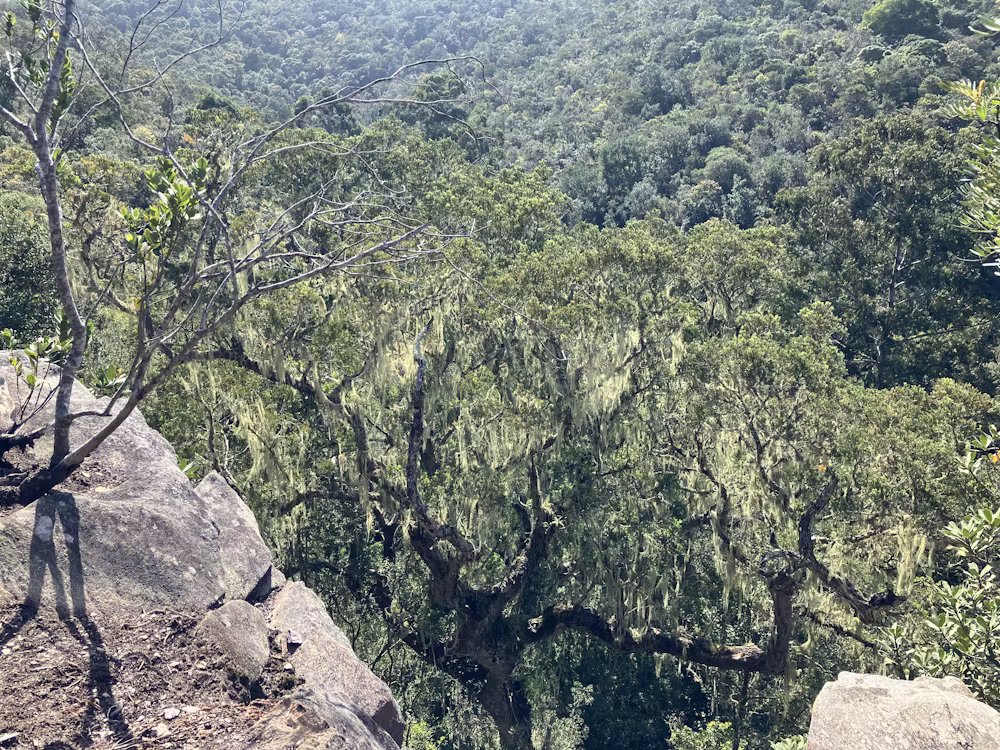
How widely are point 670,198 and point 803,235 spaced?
51.9 feet

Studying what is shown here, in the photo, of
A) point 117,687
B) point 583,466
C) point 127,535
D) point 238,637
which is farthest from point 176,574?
point 583,466

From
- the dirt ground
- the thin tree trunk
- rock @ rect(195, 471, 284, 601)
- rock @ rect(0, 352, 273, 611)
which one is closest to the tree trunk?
rock @ rect(195, 471, 284, 601)

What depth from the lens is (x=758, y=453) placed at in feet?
29.2

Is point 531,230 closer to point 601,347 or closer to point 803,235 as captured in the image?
point 601,347

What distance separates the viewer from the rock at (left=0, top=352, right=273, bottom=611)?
11.1ft

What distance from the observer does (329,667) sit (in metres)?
3.89

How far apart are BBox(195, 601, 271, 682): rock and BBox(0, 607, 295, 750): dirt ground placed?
0.05 m

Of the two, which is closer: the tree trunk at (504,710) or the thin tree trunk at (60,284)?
the thin tree trunk at (60,284)

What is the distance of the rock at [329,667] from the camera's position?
3.77 metres

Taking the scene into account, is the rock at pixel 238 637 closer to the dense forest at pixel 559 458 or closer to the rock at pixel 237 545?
the rock at pixel 237 545

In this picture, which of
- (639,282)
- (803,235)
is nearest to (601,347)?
(639,282)

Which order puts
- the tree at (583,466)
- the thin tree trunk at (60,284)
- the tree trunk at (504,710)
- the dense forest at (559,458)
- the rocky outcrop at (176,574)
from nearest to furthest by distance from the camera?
the thin tree trunk at (60,284) → the rocky outcrop at (176,574) → the dense forest at (559,458) → the tree at (583,466) → the tree trunk at (504,710)

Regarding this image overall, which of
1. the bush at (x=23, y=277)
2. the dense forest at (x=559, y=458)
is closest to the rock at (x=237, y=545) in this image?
the dense forest at (x=559, y=458)

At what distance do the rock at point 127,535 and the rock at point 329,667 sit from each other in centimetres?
29
